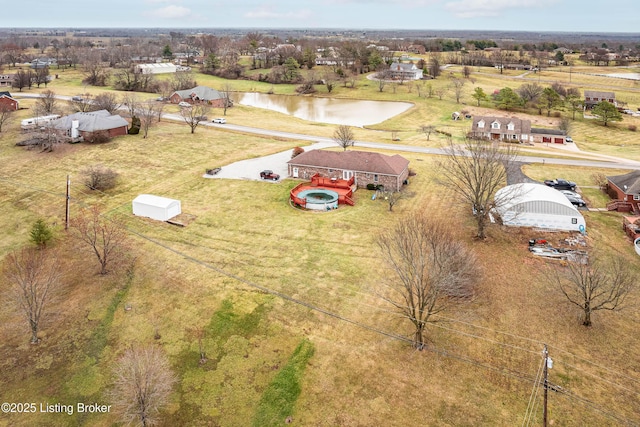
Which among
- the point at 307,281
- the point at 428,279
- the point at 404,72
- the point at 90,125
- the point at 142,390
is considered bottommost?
the point at 142,390

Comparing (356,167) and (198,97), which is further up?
(198,97)

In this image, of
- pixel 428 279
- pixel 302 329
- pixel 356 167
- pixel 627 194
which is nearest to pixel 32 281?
pixel 302 329

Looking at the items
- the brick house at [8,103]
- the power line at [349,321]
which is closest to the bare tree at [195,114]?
the brick house at [8,103]

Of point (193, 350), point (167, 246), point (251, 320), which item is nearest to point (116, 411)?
point (193, 350)

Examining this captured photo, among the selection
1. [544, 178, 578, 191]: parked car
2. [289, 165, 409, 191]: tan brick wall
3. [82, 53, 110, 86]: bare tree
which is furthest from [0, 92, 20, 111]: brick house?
[544, 178, 578, 191]: parked car

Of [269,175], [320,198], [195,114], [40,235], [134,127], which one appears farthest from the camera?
[195,114]

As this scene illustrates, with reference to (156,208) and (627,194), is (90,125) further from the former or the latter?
(627,194)

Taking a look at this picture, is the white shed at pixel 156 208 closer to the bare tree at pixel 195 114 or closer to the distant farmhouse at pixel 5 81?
the bare tree at pixel 195 114

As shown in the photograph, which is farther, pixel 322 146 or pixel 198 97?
pixel 198 97
